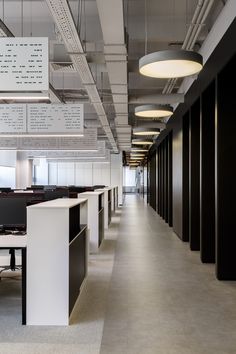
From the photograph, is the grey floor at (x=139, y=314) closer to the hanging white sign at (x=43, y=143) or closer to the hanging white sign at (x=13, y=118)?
the hanging white sign at (x=13, y=118)

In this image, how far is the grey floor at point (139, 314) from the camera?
363 centimetres

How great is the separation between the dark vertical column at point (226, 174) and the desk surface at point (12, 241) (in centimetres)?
293

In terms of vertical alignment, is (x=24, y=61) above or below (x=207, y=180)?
above

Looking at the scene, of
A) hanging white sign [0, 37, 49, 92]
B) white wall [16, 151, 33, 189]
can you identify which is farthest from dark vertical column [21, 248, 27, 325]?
white wall [16, 151, 33, 189]

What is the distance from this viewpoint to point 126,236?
10.6 m

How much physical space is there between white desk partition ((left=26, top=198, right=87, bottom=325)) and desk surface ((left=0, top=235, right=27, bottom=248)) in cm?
12

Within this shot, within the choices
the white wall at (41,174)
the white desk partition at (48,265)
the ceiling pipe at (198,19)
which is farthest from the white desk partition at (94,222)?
the white wall at (41,174)

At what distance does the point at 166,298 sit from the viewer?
Result: 511cm

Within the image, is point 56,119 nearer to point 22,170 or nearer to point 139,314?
point 139,314

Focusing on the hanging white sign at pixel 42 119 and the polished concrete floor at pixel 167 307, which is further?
the hanging white sign at pixel 42 119

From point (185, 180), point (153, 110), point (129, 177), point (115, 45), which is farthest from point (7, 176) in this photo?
point (129, 177)

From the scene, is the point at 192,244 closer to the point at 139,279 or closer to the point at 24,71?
the point at 139,279

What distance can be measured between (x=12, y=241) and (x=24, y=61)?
2.17 meters

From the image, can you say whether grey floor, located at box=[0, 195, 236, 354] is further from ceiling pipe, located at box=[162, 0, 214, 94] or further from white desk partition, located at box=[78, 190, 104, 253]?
ceiling pipe, located at box=[162, 0, 214, 94]
